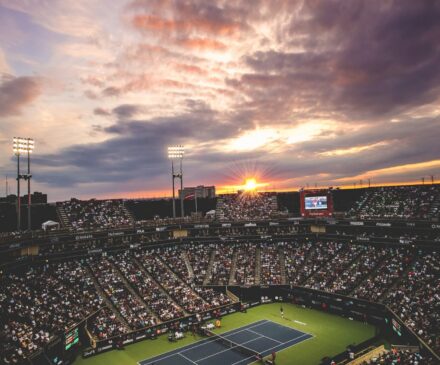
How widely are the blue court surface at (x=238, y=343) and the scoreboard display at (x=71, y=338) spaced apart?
7.13 metres

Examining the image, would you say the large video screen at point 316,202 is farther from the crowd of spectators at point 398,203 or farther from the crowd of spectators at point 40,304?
the crowd of spectators at point 40,304

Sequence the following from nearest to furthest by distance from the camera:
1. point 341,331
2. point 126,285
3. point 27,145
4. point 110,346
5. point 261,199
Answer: point 110,346
point 341,331
point 27,145
point 126,285
point 261,199

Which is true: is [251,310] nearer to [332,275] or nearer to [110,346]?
[332,275]

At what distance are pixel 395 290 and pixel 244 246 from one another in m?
25.3

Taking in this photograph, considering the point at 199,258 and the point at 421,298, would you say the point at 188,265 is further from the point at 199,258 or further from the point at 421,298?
the point at 421,298

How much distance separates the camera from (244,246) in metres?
60.2

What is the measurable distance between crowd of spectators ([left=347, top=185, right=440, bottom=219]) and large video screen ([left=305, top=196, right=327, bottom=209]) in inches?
188

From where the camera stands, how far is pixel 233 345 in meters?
36.1

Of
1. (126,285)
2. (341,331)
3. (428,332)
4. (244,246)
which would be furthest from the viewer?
(244,246)

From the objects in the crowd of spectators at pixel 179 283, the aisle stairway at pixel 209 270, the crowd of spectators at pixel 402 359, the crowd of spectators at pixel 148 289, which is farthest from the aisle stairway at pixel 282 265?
the crowd of spectators at pixel 402 359

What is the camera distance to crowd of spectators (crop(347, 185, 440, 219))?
5088 centimetres

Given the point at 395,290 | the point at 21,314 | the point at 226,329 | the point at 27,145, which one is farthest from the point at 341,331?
the point at 27,145

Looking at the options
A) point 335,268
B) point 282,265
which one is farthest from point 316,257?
point 282,265

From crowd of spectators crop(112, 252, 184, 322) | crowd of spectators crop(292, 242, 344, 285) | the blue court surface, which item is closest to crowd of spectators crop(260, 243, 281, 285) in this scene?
crowd of spectators crop(292, 242, 344, 285)
